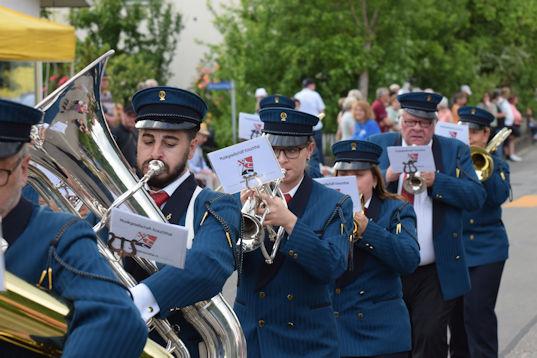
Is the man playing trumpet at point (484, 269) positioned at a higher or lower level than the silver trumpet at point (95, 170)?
lower

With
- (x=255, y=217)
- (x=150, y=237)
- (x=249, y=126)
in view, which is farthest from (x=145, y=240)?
(x=249, y=126)

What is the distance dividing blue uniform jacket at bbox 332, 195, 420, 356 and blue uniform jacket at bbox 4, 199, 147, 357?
9.92 feet

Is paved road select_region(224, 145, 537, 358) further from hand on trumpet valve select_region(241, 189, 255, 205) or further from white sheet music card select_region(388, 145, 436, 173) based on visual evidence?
hand on trumpet valve select_region(241, 189, 255, 205)

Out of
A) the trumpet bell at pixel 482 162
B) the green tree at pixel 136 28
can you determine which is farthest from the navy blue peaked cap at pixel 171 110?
the green tree at pixel 136 28

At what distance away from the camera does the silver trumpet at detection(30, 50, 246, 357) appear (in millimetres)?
3762

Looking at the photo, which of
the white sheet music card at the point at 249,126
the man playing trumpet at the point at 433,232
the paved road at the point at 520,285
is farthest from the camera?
the paved road at the point at 520,285

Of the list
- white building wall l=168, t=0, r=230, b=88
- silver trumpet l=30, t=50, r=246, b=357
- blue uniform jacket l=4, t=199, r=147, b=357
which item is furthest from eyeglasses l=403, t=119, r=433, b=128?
white building wall l=168, t=0, r=230, b=88

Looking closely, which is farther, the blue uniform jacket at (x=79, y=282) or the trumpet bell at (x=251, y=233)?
the trumpet bell at (x=251, y=233)

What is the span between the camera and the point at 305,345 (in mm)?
4840

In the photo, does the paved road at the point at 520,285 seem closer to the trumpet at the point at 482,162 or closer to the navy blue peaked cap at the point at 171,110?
the trumpet at the point at 482,162

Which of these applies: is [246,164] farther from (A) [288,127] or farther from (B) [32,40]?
(B) [32,40]

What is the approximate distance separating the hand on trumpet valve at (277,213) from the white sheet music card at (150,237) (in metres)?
1.16

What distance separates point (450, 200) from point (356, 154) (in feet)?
3.50

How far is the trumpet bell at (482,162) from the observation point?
7699 mm
